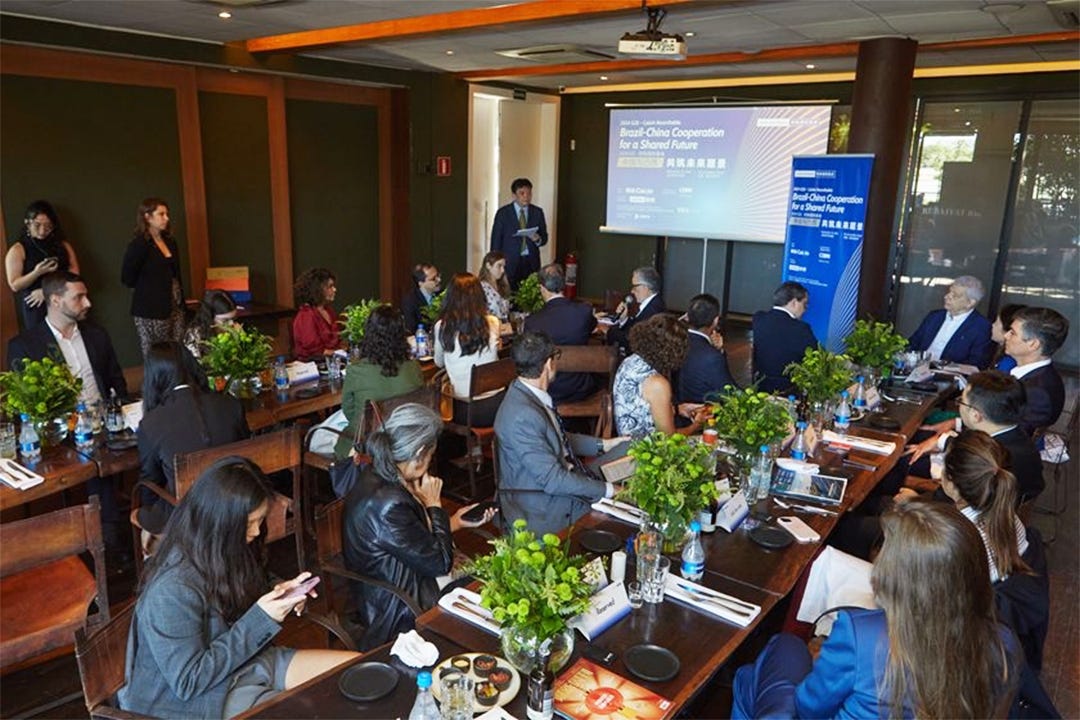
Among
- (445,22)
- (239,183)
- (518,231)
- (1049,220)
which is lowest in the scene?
(518,231)

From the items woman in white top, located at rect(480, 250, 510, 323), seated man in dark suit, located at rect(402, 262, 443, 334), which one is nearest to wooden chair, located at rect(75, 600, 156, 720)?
seated man in dark suit, located at rect(402, 262, 443, 334)

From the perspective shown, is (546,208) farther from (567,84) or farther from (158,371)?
(158,371)


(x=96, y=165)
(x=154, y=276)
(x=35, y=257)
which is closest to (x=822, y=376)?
(x=154, y=276)

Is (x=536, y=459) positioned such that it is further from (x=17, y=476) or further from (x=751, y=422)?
(x=17, y=476)

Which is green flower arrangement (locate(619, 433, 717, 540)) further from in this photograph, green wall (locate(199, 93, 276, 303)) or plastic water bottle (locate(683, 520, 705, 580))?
green wall (locate(199, 93, 276, 303))

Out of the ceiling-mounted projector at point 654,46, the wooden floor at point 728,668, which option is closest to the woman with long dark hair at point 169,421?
the wooden floor at point 728,668

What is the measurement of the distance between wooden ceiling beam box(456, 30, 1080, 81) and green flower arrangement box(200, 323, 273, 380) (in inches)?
181

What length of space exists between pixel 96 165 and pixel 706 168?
706 cm

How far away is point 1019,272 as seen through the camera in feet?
29.8

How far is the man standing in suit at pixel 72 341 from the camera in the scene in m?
4.12

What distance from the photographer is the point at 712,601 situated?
2.42 metres

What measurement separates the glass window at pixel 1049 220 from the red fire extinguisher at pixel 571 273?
5670mm

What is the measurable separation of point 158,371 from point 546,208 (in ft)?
30.5

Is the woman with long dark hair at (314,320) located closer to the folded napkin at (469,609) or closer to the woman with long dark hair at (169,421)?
the woman with long dark hair at (169,421)
